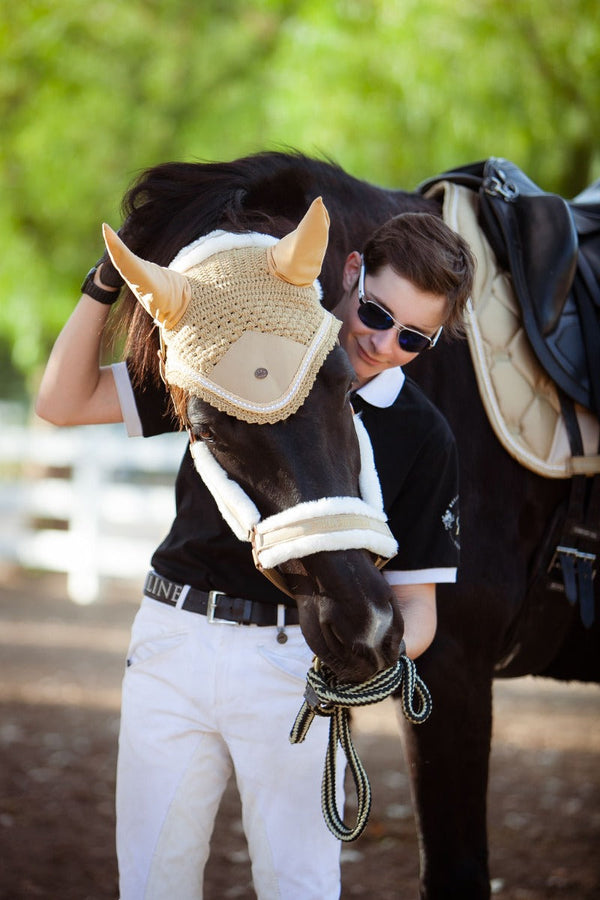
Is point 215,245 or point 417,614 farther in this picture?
point 417,614

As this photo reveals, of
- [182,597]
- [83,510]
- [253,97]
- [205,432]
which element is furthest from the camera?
[83,510]

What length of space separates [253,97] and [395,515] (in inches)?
301

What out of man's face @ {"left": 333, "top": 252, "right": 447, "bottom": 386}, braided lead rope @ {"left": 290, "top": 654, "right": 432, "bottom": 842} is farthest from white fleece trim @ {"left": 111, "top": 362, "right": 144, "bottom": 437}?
braided lead rope @ {"left": 290, "top": 654, "right": 432, "bottom": 842}

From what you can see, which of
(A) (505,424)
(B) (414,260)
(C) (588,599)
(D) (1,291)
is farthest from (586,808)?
(D) (1,291)

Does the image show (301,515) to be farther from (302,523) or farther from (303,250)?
(303,250)

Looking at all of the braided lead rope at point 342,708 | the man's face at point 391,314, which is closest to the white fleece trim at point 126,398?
the man's face at point 391,314

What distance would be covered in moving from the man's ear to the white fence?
24.4ft

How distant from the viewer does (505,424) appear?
250 centimetres

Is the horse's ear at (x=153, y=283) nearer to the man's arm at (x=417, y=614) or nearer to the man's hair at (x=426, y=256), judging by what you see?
the man's hair at (x=426, y=256)

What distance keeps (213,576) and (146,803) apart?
474 mm

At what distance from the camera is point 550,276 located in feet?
8.39

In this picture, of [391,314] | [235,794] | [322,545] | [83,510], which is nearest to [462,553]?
[391,314]

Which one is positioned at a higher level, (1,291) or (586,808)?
(1,291)

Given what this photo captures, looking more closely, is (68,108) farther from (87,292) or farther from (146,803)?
(146,803)
